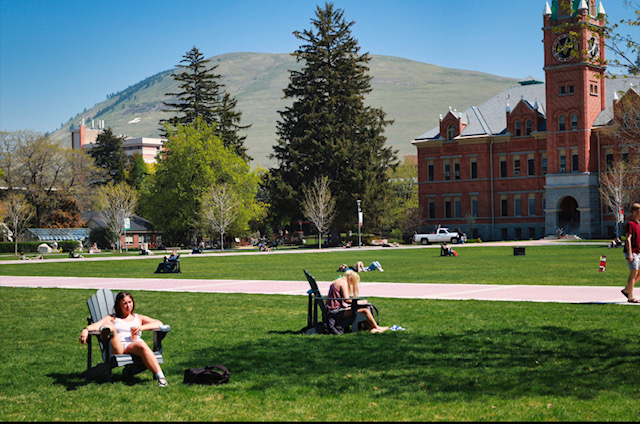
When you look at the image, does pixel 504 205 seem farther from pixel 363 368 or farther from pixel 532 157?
pixel 363 368

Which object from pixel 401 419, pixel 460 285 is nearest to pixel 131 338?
pixel 401 419

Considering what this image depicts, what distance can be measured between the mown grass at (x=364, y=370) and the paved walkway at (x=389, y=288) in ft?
7.45

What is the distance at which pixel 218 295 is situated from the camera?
20.6 m

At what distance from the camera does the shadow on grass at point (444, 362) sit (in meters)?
8.80

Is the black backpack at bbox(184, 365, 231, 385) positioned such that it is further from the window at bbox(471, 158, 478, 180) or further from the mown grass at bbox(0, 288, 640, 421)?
the window at bbox(471, 158, 478, 180)

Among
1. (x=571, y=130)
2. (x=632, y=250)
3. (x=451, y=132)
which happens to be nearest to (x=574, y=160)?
(x=571, y=130)

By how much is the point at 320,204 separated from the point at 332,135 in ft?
29.0

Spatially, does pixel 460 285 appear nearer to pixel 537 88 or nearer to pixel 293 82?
pixel 293 82

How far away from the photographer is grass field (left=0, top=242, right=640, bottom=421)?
25.7 ft

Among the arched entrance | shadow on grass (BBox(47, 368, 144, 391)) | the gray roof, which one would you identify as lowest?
shadow on grass (BBox(47, 368, 144, 391))

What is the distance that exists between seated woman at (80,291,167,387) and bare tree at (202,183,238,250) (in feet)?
209

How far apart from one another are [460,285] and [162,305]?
905 cm

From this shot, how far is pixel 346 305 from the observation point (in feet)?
43.3

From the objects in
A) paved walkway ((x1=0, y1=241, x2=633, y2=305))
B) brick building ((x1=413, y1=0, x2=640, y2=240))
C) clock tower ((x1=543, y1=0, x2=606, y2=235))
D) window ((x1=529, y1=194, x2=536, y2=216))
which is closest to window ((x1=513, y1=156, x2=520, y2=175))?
brick building ((x1=413, y1=0, x2=640, y2=240))
